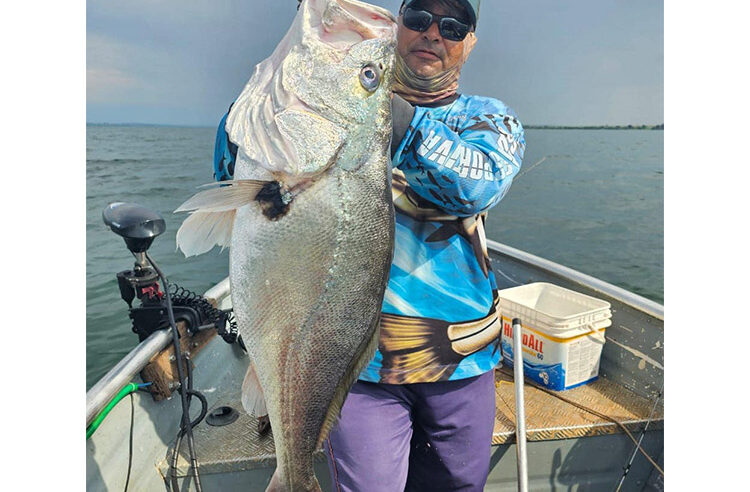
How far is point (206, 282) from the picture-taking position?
34.8ft

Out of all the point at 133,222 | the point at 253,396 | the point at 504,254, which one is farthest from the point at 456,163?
the point at 504,254

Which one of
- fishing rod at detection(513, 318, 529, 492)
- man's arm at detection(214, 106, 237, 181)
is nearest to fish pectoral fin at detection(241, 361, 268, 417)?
man's arm at detection(214, 106, 237, 181)

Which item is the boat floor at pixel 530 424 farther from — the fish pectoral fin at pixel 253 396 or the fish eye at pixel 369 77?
the fish eye at pixel 369 77

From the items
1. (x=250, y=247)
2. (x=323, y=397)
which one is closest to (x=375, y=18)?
(x=250, y=247)

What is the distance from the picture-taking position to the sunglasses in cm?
162

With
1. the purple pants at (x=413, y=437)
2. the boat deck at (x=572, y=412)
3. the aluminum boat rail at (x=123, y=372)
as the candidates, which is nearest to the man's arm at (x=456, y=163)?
the purple pants at (x=413, y=437)

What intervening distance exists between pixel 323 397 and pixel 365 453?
0.41 m

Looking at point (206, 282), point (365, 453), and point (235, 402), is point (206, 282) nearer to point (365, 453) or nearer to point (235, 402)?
point (235, 402)

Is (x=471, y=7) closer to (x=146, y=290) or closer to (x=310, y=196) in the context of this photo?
(x=310, y=196)

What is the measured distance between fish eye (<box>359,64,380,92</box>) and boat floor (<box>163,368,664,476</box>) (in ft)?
5.87

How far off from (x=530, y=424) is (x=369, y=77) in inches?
84.8

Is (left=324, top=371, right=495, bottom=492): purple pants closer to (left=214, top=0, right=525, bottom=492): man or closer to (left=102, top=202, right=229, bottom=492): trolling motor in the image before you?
(left=214, top=0, right=525, bottom=492): man

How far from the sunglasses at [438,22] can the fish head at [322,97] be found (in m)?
0.44

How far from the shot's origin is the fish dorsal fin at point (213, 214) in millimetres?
1116
